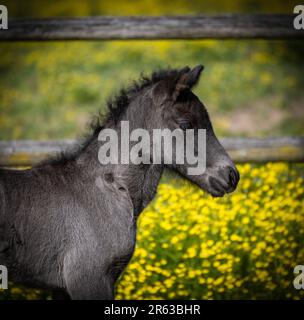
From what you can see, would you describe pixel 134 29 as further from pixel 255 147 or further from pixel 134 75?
pixel 134 75

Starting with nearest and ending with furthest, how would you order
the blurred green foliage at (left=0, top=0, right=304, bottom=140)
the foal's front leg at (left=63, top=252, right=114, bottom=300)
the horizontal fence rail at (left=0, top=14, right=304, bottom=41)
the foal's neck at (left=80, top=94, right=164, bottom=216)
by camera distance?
the foal's front leg at (left=63, top=252, right=114, bottom=300) → the foal's neck at (left=80, top=94, right=164, bottom=216) → the horizontal fence rail at (left=0, top=14, right=304, bottom=41) → the blurred green foliage at (left=0, top=0, right=304, bottom=140)

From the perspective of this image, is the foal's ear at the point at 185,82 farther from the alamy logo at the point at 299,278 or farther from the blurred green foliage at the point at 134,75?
the blurred green foliage at the point at 134,75

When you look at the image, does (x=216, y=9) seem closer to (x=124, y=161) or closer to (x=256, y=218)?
(x=256, y=218)

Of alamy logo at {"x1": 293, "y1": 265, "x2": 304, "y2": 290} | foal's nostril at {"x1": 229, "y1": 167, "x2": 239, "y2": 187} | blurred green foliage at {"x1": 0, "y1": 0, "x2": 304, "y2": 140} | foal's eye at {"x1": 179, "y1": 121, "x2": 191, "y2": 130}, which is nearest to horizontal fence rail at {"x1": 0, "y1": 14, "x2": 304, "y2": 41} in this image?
foal's eye at {"x1": 179, "y1": 121, "x2": 191, "y2": 130}

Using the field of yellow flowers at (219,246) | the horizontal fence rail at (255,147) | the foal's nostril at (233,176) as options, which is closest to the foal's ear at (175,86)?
the foal's nostril at (233,176)

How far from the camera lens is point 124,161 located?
11.6 feet

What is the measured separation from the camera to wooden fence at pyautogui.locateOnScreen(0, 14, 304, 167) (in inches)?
193

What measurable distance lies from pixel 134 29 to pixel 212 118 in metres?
4.92

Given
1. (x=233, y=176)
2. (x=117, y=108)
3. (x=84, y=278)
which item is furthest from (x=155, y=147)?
(x=84, y=278)

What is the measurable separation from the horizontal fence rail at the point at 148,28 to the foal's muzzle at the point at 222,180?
78.1 inches

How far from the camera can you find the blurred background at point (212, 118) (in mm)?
4477

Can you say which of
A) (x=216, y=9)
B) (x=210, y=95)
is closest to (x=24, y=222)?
(x=210, y=95)

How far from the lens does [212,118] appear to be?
964 centimetres

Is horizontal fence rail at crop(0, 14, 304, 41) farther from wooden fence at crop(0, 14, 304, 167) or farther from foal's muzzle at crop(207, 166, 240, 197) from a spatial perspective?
foal's muzzle at crop(207, 166, 240, 197)
